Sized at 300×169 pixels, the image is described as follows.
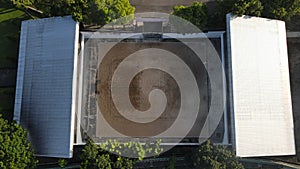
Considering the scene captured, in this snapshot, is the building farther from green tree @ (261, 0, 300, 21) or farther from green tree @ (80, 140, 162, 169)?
green tree @ (80, 140, 162, 169)

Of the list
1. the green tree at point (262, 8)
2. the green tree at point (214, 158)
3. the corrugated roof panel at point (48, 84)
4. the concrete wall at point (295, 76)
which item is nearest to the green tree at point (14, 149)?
the corrugated roof panel at point (48, 84)

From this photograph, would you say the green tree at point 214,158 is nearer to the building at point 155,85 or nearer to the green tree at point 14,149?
the building at point 155,85

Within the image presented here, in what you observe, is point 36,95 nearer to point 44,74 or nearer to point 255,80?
point 44,74

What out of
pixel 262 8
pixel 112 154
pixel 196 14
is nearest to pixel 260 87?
pixel 262 8

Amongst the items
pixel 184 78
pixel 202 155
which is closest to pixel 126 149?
pixel 202 155

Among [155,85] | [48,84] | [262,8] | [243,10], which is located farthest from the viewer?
[155,85]

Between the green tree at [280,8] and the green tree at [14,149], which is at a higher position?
the green tree at [280,8]

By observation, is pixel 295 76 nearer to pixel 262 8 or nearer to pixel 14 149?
pixel 262 8
